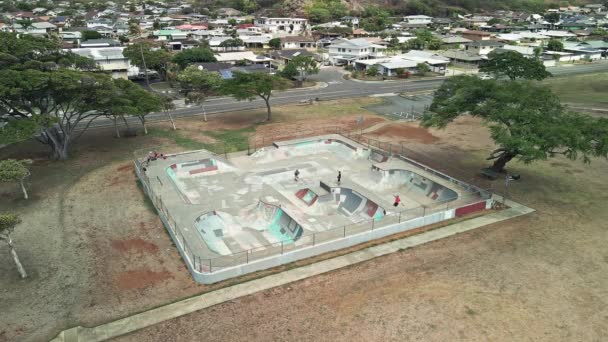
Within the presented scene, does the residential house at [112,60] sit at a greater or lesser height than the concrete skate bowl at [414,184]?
greater

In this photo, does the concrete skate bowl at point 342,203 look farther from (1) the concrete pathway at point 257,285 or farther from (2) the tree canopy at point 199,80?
(2) the tree canopy at point 199,80

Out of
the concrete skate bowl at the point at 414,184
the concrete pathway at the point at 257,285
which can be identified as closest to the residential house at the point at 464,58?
the concrete skate bowl at the point at 414,184

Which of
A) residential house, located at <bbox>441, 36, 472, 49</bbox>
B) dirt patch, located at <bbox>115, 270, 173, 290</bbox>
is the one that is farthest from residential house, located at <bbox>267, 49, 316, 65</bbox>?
dirt patch, located at <bbox>115, 270, 173, 290</bbox>

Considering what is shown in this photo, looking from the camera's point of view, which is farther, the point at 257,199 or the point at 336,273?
the point at 257,199

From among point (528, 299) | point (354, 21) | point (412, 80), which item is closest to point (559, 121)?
point (528, 299)

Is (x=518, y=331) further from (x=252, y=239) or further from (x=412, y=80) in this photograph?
(x=412, y=80)

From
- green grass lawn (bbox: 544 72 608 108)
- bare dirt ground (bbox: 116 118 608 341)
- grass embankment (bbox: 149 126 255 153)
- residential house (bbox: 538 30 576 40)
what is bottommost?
bare dirt ground (bbox: 116 118 608 341)

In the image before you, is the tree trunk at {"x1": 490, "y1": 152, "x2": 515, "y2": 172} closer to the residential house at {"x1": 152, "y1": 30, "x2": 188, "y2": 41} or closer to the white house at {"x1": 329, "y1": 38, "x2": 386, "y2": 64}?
the white house at {"x1": 329, "y1": 38, "x2": 386, "y2": 64}
